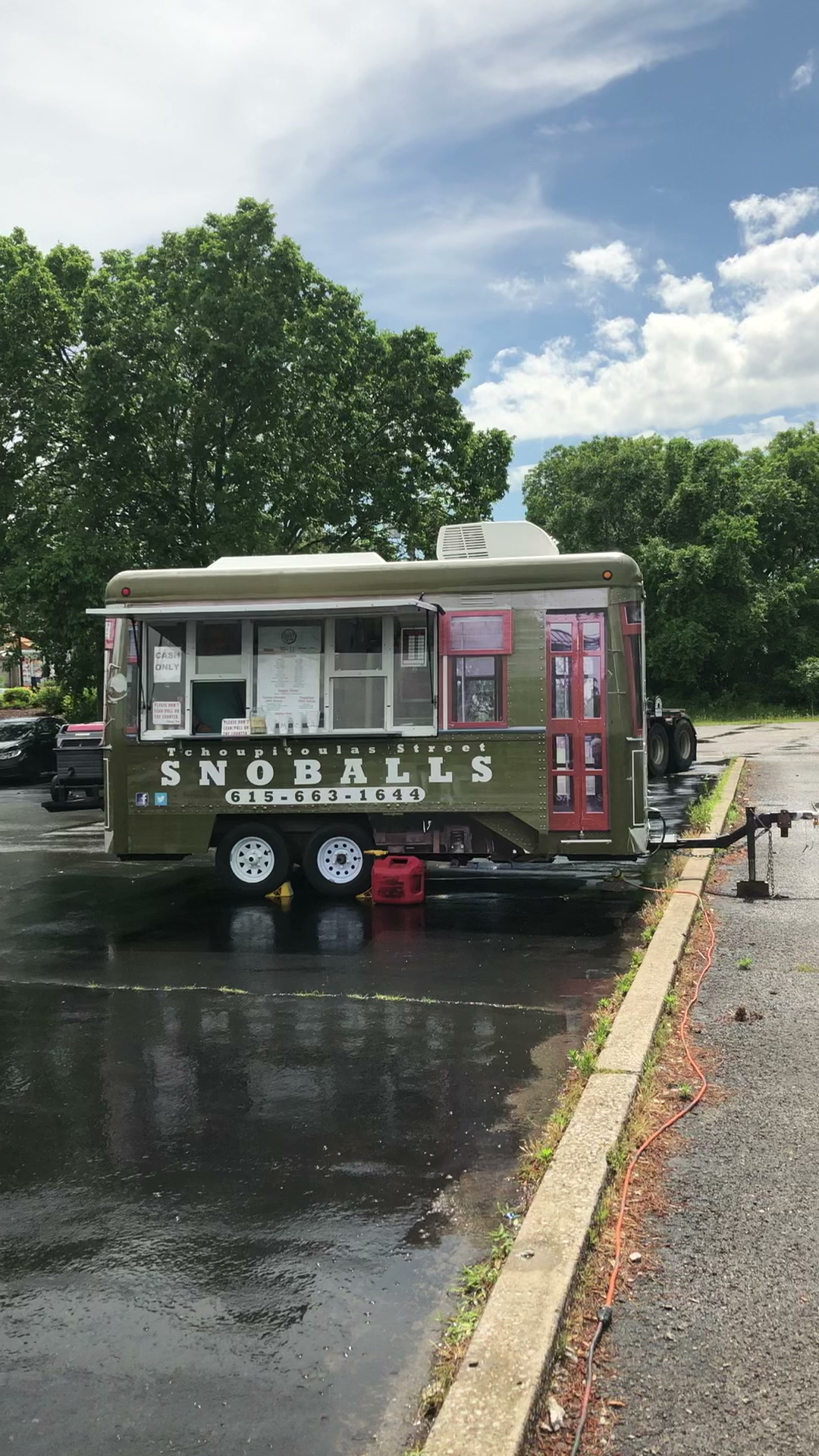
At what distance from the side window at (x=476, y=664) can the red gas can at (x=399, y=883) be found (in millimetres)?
1389

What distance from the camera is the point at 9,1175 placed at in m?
4.63

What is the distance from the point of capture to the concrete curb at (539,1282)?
2893mm

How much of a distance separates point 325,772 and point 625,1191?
21.5 feet

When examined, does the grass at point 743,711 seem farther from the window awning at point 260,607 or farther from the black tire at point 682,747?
the window awning at point 260,607

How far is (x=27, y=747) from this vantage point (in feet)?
85.6

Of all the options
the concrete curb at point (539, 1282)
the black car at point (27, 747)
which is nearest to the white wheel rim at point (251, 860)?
the concrete curb at point (539, 1282)

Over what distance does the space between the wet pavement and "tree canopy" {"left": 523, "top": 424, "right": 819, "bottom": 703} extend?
153 ft

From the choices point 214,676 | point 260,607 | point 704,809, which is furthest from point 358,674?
point 704,809

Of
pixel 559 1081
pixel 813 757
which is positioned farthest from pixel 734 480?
pixel 559 1081

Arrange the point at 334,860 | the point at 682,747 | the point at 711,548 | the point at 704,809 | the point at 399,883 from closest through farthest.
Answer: the point at 399,883, the point at 334,860, the point at 704,809, the point at 682,747, the point at 711,548

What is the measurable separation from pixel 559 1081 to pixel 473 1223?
154 centimetres

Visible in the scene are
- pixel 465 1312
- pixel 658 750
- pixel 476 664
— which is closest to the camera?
pixel 465 1312

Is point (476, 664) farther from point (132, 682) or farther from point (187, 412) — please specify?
point (187, 412)

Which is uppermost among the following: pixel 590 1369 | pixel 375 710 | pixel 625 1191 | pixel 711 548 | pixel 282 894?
pixel 711 548
